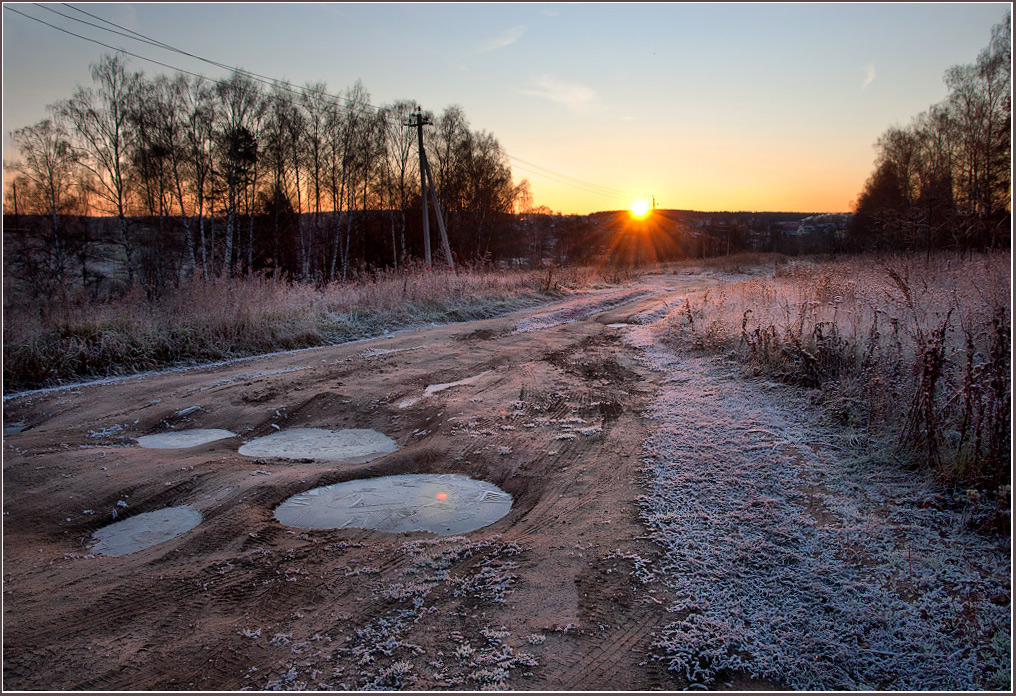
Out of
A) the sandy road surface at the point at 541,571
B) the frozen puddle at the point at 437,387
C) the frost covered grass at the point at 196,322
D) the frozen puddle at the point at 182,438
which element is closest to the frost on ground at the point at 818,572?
the sandy road surface at the point at 541,571

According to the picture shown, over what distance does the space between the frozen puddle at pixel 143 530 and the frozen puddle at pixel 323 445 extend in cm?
97

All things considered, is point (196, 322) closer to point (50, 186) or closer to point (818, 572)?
point (818, 572)

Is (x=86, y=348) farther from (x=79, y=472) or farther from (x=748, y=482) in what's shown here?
(x=748, y=482)

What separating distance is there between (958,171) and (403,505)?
116 ft

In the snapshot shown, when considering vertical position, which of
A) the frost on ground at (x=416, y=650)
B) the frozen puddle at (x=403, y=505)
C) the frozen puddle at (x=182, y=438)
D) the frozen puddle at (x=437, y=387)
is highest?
the frozen puddle at (x=437, y=387)

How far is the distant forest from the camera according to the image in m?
21.8

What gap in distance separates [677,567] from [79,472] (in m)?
4.06

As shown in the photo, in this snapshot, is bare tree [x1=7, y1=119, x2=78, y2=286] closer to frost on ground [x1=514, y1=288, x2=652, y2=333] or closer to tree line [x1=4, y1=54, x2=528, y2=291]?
tree line [x1=4, y1=54, x2=528, y2=291]

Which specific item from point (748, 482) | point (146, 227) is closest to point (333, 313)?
point (748, 482)

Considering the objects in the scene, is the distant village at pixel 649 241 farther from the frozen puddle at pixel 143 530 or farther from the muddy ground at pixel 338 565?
the frozen puddle at pixel 143 530

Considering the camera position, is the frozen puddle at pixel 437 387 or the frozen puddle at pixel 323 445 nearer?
the frozen puddle at pixel 323 445

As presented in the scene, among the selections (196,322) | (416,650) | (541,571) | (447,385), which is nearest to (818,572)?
(541,571)

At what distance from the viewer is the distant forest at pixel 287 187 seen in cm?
2178

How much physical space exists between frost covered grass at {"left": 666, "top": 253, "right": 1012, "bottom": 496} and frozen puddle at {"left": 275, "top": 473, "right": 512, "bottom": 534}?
2.68m
